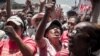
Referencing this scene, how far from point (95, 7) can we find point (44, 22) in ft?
4.28

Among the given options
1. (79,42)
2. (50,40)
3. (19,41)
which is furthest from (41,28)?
(79,42)

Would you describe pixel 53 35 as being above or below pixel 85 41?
below

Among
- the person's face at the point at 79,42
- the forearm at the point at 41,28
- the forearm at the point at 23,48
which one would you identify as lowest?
the forearm at the point at 23,48

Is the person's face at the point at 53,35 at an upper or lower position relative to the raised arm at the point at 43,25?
lower

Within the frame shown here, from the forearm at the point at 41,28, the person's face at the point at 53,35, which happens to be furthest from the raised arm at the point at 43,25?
the person's face at the point at 53,35

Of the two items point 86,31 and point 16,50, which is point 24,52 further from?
point 86,31

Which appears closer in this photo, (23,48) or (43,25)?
(43,25)

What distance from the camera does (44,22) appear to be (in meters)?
3.77

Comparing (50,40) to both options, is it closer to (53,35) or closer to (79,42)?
(53,35)

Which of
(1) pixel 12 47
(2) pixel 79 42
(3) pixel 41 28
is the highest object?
(2) pixel 79 42

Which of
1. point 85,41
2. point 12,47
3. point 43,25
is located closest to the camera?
point 85,41

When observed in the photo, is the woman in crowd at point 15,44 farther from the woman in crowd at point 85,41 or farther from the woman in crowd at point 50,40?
the woman in crowd at point 85,41

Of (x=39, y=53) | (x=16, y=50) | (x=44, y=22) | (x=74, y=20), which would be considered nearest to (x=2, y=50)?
(x=16, y=50)

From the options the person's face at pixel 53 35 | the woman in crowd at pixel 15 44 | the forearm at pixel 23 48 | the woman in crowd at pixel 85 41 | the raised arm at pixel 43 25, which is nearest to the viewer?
the woman in crowd at pixel 85 41
